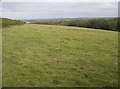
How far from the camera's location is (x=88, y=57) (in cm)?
1014

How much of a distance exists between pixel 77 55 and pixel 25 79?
14.3ft

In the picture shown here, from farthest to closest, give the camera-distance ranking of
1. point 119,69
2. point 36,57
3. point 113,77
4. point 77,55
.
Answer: point 77,55 → point 36,57 → point 119,69 → point 113,77

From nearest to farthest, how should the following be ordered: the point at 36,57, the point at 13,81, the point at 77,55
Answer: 1. the point at 13,81
2. the point at 36,57
3. the point at 77,55

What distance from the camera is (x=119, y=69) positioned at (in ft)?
27.0

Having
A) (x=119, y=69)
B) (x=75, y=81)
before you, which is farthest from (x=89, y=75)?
(x=119, y=69)

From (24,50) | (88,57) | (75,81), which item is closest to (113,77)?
(75,81)

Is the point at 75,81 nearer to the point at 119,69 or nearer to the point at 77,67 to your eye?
the point at 77,67

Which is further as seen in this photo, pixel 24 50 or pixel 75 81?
pixel 24 50

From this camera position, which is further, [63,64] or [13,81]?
[63,64]

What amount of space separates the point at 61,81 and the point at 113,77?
78.4 inches

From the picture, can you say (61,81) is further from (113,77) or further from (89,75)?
(113,77)

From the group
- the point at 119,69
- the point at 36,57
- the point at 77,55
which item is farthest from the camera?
the point at 77,55

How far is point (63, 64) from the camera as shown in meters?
8.73

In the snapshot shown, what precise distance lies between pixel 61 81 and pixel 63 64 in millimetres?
2049
